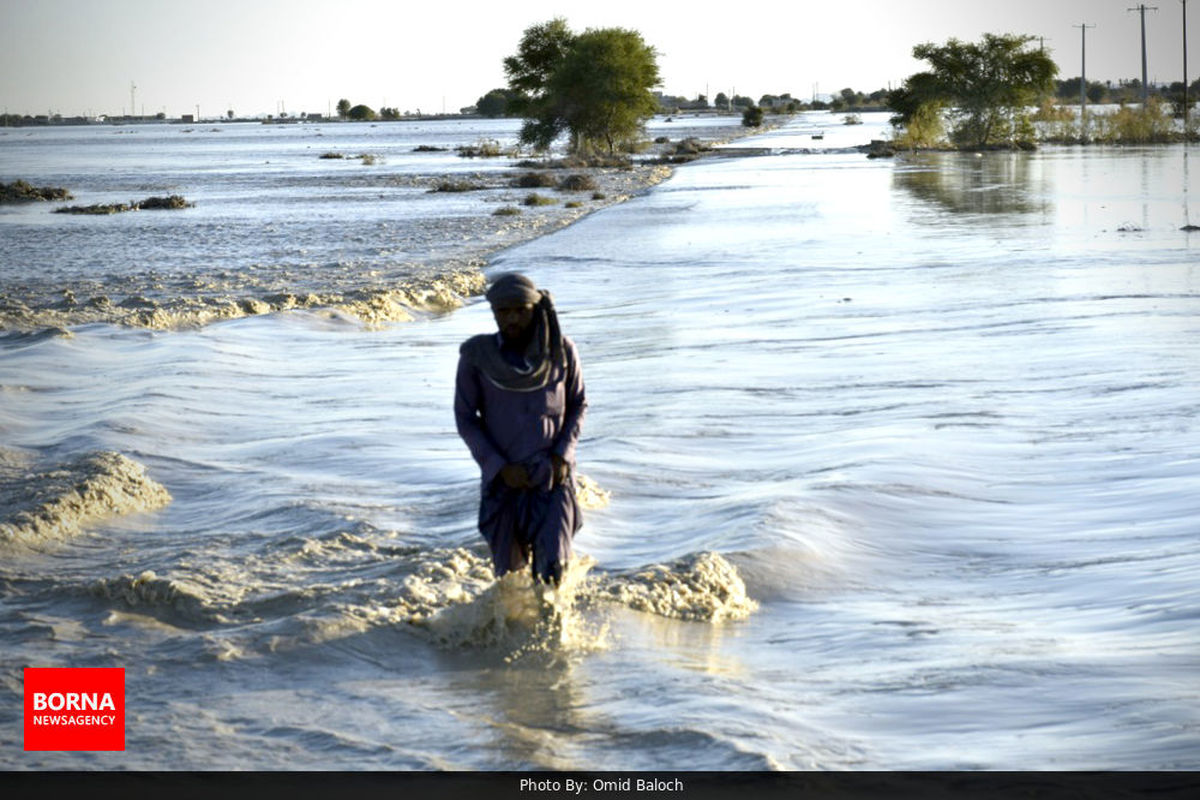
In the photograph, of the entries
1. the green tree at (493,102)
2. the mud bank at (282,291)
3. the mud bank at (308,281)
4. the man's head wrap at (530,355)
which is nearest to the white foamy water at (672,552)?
the man's head wrap at (530,355)

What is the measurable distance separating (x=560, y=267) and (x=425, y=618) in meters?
16.6

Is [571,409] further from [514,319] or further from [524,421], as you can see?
[514,319]

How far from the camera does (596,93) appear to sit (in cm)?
6831

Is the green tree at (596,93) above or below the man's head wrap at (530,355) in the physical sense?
above

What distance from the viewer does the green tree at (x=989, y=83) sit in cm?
6531

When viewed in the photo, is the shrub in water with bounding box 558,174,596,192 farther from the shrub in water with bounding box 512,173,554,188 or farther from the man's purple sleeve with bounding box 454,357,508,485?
the man's purple sleeve with bounding box 454,357,508,485

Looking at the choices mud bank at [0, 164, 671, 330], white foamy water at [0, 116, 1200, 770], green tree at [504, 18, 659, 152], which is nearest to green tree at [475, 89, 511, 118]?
green tree at [504, 18, 659, 152]

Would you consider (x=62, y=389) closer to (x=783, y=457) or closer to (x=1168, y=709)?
(x=783, y=457)

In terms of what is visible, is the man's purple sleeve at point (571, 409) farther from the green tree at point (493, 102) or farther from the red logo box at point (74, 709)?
the green tree at point (493, 102)

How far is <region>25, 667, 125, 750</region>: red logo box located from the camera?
5102mm

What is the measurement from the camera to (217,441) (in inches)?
420

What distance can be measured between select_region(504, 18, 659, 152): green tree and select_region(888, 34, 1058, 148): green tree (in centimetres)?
1325

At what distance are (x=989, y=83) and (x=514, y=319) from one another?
209 feet

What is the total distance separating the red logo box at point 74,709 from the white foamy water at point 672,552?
78mm
